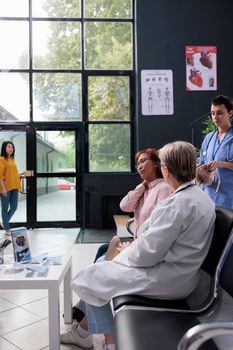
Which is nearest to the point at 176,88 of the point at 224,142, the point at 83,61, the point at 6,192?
the point at 83,61

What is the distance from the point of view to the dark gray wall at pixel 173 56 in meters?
6.05

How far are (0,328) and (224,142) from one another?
204cm

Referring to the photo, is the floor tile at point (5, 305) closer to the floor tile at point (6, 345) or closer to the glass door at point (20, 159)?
the floor tile at point (6, 345)

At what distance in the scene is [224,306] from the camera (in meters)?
1.55

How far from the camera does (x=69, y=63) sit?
6316mm

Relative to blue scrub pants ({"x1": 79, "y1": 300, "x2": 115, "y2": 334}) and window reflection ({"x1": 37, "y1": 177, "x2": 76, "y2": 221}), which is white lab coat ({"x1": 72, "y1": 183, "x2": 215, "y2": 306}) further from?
window reflection ({"x1": 37, "y1": 177, "x2": 76, "y2": 221})

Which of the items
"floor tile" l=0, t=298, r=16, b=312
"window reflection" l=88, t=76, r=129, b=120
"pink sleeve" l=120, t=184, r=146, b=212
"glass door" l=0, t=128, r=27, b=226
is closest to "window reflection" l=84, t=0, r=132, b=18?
Answer: "window reflection" l=88, t=76, r=129, b=120

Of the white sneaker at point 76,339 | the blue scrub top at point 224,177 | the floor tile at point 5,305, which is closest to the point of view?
the white sneaker at point 76,339

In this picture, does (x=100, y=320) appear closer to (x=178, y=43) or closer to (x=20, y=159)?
(x=20, y=159)

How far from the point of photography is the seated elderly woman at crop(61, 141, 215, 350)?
1464mm

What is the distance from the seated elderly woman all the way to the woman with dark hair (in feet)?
1.98

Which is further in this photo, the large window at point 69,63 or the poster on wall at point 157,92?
the large window at point 69,63

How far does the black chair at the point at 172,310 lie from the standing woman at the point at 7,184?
169 inches

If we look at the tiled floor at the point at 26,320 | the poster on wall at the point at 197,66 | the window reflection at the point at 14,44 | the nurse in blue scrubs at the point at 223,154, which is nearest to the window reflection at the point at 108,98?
the poster on wall at the point at 197,66
